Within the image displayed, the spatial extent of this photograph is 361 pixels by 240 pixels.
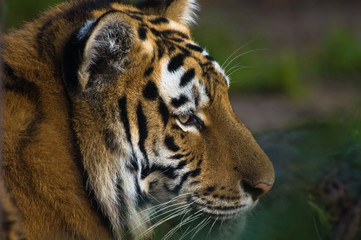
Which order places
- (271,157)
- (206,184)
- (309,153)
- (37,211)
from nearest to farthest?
1. (309,153)
2. (37,211)
3. (206,184)
4. (271,157)

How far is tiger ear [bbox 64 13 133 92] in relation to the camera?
8.17 feet

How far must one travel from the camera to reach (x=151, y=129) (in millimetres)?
2670

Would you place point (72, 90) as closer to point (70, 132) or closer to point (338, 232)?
point (70, 132)

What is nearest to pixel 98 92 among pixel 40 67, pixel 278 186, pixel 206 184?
pixel 40 67

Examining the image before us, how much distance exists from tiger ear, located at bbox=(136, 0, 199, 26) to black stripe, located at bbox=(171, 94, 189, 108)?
68 centimetres

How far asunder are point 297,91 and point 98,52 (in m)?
5.00

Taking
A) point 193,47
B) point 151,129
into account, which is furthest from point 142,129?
point 193,47

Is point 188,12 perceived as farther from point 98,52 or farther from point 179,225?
point 179,225

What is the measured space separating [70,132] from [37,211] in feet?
1.23

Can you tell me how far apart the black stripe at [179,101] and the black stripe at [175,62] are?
0.14 m

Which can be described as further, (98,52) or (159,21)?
(159,21)

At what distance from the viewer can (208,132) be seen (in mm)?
2783

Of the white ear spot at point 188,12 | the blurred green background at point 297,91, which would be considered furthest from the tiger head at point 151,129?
the white ear spot at point 188,12

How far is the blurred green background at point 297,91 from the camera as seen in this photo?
235cm
